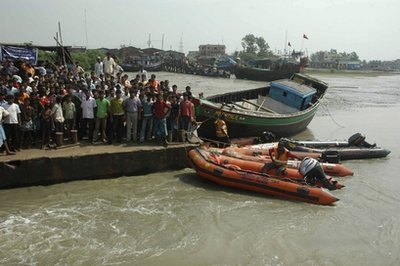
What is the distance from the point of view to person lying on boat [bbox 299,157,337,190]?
33.8 feet

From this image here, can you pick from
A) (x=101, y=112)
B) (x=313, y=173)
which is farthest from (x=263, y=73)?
(x=101, y=112)

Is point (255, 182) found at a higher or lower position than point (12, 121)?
lower

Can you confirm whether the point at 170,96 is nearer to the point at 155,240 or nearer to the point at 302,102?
the point at 155,240

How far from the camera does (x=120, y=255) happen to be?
699 centimetres

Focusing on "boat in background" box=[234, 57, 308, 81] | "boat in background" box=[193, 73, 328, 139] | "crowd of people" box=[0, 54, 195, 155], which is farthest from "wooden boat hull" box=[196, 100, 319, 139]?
"boat in background" box=[234, 57, 308, 81]

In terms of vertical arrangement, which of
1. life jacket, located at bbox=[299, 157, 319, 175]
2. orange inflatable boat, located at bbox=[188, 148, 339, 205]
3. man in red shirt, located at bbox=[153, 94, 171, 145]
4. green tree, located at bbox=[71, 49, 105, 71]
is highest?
green tree, located at bbox=[71, 49, 105, 71]

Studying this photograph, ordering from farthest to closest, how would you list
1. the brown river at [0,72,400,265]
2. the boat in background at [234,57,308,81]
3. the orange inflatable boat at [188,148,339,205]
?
the boat in background at [234,57,308,81], the orange inflatable boat at [188,148,339,205], the brown river at [0,72,400,265]

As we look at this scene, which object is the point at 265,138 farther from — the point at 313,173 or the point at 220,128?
the point at 313,173

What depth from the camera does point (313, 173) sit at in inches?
408

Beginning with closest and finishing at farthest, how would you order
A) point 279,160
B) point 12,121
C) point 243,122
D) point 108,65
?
point 12,121
point 279,160
point 243,122
point 108,65

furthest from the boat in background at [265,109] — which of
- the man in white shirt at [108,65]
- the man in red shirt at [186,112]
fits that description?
the man in white shirt at [108,65]

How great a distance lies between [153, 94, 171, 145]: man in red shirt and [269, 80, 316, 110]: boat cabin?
339 inches

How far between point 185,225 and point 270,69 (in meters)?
45.9

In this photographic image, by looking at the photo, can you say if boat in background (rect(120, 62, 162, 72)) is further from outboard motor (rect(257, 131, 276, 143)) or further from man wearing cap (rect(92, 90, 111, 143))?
man wearing cap (rect(92, 90, 111, 143))
